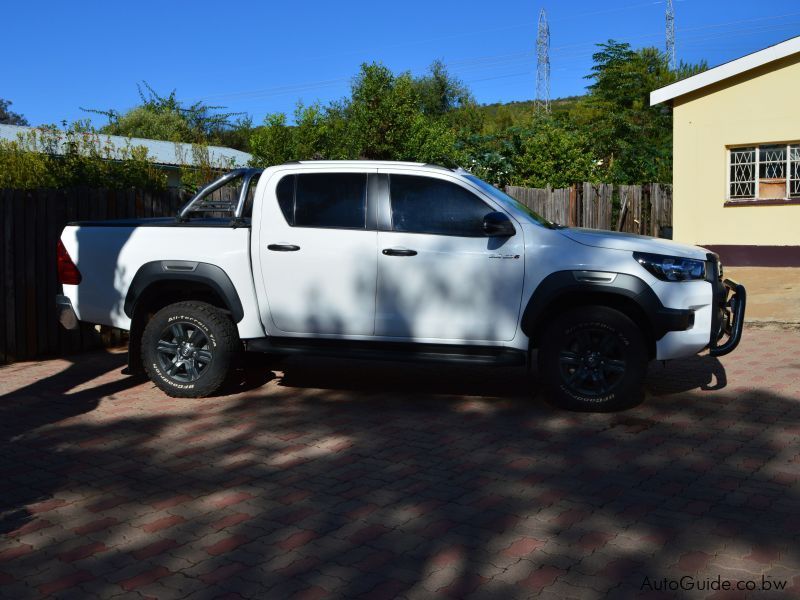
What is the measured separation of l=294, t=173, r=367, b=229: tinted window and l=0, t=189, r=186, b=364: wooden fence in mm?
3514

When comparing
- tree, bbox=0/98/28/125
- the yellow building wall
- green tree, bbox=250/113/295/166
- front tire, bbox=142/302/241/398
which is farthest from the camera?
tree, bbox=0/98/28/125

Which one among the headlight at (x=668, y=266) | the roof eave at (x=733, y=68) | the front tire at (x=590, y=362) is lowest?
the front tire at (x=590, y=362)

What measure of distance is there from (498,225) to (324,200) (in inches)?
59.3

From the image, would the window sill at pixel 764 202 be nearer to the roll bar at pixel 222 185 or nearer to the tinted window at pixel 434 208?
the tinted window at pixel 434 208

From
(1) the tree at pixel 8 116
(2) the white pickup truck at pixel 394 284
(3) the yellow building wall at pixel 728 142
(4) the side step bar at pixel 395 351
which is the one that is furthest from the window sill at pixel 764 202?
(1) the tree at pixel 8 116

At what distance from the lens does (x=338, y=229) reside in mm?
7195

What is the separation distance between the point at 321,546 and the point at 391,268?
3038 mm

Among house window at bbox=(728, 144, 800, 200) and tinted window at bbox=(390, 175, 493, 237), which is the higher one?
house window at bbox=(728, 144, 800, 200)

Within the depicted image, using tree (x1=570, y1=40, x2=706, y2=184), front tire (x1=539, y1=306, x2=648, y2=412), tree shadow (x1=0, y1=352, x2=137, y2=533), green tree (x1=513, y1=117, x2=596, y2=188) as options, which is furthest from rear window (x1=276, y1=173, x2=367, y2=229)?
tree (x1=570, y1=40, x2=706, y2=184)

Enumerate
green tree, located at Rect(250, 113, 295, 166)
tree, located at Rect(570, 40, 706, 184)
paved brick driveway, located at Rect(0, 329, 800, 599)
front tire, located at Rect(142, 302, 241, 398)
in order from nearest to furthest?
paved brick driveway, located at Rect(0, 329, 800, 599) < front tire, located at Rect(142, 302, 241, 398) < green tree, located at Rect(250, 113, 295, 166) < tree, located at Rect(570, 40, 706, 184)

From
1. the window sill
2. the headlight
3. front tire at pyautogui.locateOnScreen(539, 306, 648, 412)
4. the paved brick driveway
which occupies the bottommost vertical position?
the paved brick driveway

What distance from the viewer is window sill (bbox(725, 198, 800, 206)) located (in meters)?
17.2

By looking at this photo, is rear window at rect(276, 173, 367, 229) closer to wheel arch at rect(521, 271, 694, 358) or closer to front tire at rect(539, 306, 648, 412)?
wheel arch at rect(521, 271, 694, 358)

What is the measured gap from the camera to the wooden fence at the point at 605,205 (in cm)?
1708
